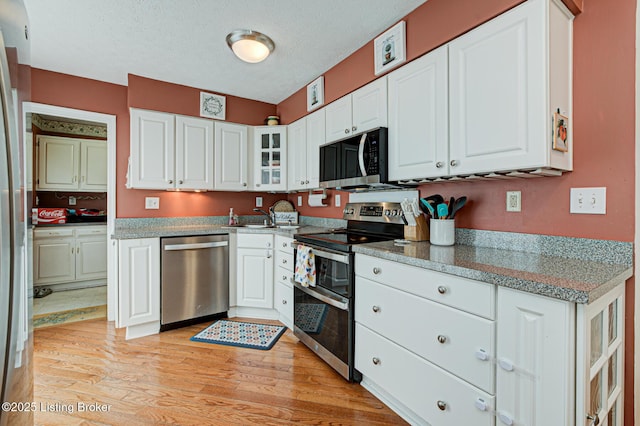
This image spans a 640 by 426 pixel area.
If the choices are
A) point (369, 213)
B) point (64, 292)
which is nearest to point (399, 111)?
point (369, 213)

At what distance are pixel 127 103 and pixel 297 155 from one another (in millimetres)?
1893

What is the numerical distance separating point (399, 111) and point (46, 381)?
297cm

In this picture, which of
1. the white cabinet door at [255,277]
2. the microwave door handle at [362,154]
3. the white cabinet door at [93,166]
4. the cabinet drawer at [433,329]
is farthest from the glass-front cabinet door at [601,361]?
the white cabinet door at [93,166]

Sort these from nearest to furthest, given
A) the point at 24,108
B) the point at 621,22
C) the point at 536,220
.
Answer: the point at 24,108 < the point at 621,22 < the point at 536,220

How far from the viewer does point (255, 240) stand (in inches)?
118

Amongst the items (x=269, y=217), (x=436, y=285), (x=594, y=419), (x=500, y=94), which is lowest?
(x=594, y=419)

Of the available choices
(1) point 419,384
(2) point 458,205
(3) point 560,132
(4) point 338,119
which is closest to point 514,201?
(2) point 458,205

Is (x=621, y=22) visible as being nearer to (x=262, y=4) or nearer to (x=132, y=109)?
(x=262, y=4)

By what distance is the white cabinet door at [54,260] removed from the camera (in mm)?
3852

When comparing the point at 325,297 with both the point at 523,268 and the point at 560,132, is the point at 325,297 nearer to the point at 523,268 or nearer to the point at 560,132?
the point at 523,268

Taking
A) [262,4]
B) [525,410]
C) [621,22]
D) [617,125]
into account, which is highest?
[262,4]

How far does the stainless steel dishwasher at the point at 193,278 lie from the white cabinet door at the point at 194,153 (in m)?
0.70

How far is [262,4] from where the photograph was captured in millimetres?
1943

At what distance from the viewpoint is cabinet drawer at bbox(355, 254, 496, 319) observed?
1182 millimetres
